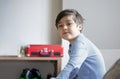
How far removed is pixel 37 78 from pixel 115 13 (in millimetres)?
1125

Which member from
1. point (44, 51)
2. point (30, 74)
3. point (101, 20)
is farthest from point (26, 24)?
point (101, 20)

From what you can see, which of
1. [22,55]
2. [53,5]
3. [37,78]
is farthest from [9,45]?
[53,5]

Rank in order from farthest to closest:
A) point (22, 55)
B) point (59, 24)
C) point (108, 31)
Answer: point (108, 31) < point (22, 55) < point (59, 24)

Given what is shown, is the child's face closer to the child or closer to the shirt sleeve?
the child

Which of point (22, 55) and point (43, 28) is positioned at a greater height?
point (43, 28)

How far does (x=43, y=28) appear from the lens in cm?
246

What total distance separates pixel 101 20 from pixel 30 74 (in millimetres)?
985

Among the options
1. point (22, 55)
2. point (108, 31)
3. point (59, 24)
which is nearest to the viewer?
point (59, 24)

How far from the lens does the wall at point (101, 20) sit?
2322 mm

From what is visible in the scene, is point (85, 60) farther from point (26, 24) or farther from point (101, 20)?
point (26, 24)

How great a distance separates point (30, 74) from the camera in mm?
2277

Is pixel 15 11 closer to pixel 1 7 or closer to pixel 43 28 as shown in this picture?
pixel 1 7

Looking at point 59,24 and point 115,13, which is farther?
point 115,13

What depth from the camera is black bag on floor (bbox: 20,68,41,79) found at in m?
2.26
